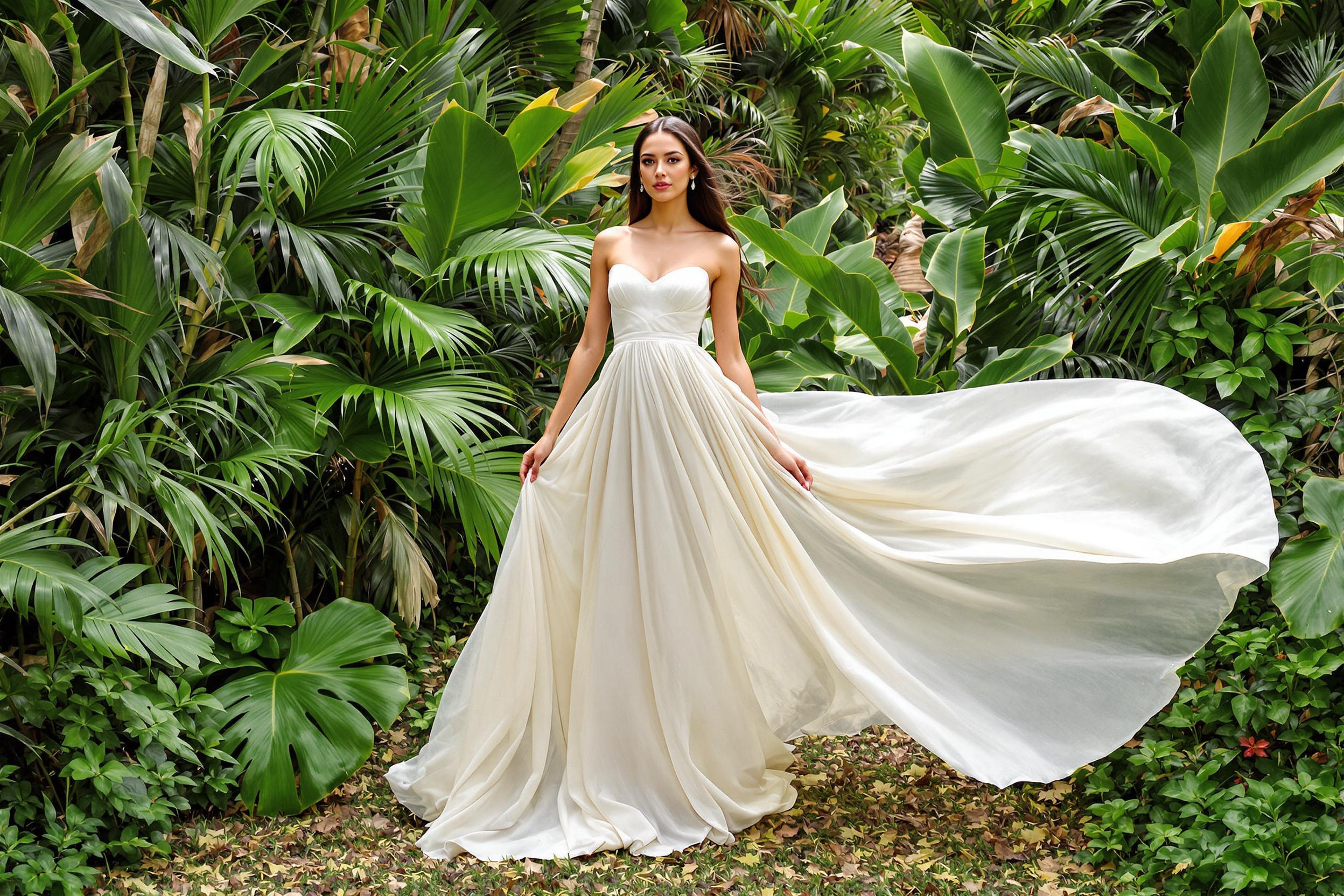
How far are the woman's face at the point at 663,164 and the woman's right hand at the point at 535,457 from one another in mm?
931

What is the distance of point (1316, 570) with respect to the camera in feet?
11.7

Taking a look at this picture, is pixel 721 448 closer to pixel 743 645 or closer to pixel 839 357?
pixel 743 645

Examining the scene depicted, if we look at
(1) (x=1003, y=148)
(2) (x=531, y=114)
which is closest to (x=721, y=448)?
(2) (x=531, y=114)

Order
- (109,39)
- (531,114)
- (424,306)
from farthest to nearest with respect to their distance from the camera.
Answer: (531,114) → (424,306) → (109,39)

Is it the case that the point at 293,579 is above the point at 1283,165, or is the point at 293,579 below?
below

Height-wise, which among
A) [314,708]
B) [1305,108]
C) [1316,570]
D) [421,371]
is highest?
[1305,108]

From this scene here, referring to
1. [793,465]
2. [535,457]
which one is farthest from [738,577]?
[535,457]

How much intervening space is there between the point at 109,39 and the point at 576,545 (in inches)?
102

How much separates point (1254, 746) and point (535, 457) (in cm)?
252

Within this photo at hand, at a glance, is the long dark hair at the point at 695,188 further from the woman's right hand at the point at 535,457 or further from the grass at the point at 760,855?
the grass at the point at 760,855

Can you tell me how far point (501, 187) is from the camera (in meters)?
4.61

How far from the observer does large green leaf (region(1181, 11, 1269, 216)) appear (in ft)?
15.4

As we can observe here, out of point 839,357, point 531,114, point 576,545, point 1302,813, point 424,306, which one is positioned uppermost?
point 531,114

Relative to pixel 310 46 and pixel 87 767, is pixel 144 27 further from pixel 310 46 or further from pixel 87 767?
pixel 87 767
